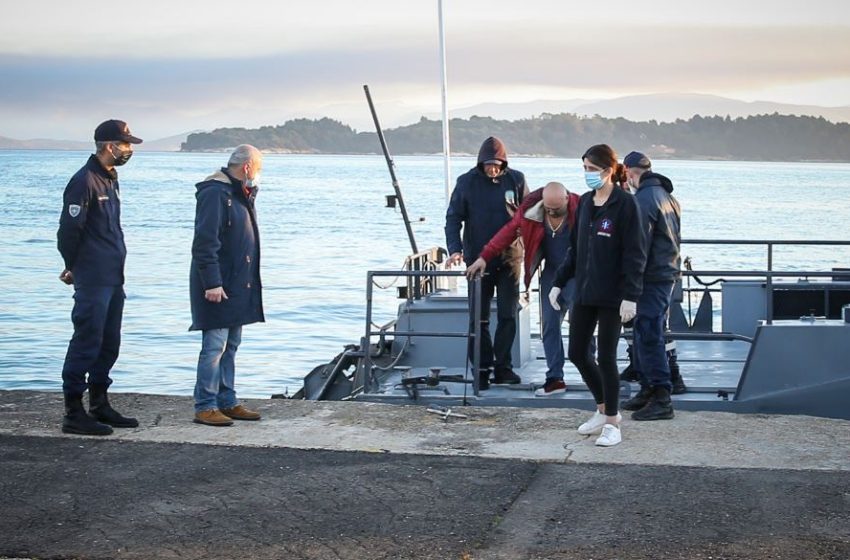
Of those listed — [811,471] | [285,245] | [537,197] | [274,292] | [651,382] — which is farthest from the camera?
[285,245]

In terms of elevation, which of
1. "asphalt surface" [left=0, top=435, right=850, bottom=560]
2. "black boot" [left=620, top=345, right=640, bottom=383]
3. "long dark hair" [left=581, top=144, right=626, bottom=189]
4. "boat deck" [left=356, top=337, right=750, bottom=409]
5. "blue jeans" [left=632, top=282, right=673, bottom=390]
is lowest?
"boat deck" [left=356, top=337, right=750, bottom=409]

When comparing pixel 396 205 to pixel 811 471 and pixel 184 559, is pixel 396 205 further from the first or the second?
pixel 184 559

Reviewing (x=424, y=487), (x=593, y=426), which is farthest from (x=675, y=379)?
(x=424, y=487)

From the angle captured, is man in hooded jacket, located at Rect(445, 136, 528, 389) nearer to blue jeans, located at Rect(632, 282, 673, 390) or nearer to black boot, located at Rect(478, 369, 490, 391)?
black boot, located at Rect(478, 369, 490, 391)

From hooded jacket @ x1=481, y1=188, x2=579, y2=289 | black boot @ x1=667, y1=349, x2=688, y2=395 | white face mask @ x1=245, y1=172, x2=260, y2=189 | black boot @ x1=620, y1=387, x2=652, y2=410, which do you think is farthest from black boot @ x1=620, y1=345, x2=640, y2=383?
white face mask @ x1=245, y1=172, x2=260, y2=189

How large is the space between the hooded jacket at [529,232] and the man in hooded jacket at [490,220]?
27 centimetres

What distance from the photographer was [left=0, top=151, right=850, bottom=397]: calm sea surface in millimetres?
22484

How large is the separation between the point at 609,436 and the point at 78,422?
118 inches

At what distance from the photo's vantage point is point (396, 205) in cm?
1466

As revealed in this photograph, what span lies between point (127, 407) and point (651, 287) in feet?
11.1

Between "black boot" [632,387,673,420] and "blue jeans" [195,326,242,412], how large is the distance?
247 cm

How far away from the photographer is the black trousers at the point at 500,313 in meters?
9.75

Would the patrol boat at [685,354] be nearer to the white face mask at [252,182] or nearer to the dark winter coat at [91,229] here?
the white face mask at [252,182]

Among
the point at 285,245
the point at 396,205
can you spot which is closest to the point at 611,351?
the point at 396,205
